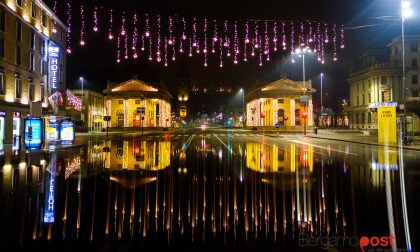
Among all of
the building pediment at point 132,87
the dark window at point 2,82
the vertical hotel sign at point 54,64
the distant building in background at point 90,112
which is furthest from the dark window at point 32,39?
the building pediment at point 132,87

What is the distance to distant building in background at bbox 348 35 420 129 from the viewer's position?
72.8 m

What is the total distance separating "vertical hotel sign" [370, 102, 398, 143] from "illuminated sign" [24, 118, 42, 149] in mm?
30027

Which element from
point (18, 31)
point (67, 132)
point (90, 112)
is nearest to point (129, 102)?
point (90, 112)

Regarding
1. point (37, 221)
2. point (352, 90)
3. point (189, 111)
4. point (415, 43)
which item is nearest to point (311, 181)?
point (37, 221)

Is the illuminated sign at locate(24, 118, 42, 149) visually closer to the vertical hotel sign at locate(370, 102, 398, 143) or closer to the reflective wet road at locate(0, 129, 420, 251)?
the reflective wet road at locate(0, 129, 420, 251)

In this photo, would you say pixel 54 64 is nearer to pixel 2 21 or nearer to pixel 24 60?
pixel 24 60

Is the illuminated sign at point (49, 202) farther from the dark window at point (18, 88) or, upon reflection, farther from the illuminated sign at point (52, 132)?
the dark window at point (18, 88)

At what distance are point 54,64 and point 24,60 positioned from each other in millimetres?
5314

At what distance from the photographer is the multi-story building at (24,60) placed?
3334cm

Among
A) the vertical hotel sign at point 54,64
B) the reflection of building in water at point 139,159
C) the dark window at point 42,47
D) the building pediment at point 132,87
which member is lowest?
the reflection of building in water at point 139,159

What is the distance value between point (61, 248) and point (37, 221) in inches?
75.3

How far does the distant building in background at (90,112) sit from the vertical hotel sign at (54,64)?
106ft

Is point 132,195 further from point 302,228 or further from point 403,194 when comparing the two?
point 403,194

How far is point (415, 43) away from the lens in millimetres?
71688
